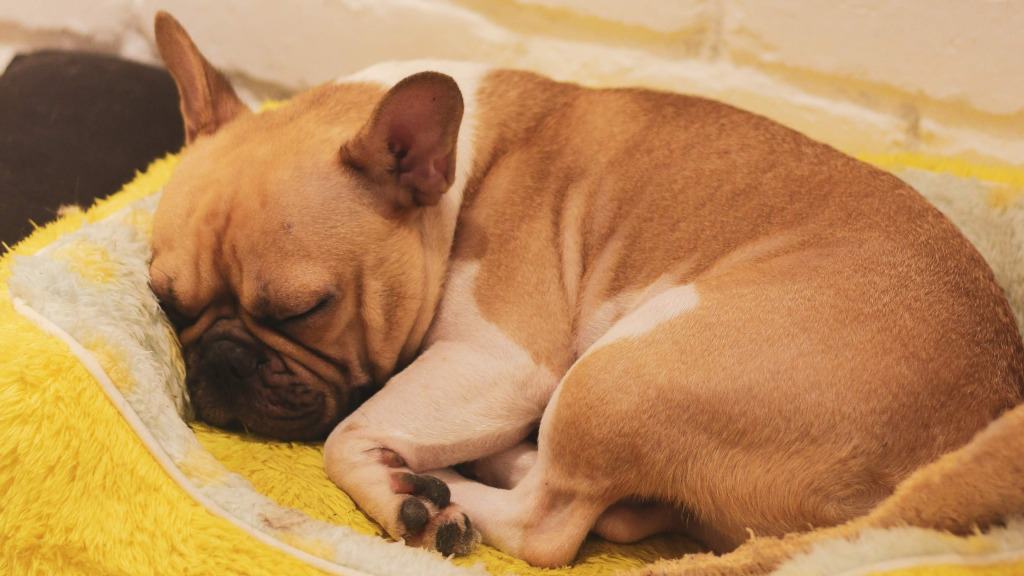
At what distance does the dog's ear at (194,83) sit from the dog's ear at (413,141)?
0.53 m

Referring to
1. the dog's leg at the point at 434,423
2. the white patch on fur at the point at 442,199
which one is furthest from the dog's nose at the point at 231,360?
the white patch on fur at the point at 442,199

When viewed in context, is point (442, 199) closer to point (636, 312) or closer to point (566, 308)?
point (566, 308)

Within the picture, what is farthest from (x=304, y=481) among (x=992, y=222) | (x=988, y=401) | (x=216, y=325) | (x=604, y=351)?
(x=992, y=222)

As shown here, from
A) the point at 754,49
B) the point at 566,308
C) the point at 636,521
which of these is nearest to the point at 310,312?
the point at 566,308

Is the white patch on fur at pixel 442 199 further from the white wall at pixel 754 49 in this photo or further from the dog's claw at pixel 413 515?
the white wall at pixel 754 49

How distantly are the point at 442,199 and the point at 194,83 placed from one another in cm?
74

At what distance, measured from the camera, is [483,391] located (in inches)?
80.6

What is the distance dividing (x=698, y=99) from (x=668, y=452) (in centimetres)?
108

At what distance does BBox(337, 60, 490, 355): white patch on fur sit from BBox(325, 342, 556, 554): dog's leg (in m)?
0.12

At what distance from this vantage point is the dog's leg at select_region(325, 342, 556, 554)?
1.90 m

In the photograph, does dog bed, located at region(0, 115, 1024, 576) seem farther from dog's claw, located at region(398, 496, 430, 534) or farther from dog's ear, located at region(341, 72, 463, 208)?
dog's ear, located at region(341, 72, 463, 208)

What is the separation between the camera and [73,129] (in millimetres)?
3029

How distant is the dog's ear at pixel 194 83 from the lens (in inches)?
90.3

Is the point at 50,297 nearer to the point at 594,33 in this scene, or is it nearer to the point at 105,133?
the point at 105,133
